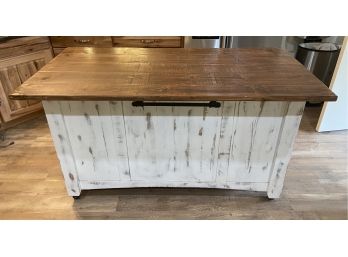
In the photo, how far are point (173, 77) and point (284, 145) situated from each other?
0.75 metres

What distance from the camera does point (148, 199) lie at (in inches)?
67.5

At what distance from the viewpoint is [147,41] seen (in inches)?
105

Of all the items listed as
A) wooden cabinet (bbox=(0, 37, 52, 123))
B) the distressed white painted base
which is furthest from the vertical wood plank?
wooden cabinet (bbox=(0, 37, 52, 123))

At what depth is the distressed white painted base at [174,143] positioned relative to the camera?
4.41 feet

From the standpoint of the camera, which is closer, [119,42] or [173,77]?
[173,77]

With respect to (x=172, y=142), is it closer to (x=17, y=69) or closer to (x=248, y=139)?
(x=248, y=139)

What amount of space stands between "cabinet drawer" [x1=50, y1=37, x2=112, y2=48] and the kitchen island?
1.05 metres

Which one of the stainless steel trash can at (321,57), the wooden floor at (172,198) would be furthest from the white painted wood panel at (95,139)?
the stainless steel trash can at (321,57)

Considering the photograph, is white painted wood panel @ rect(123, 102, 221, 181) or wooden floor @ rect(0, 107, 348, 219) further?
wooden floor @ rect(0, 107, 348, 219)

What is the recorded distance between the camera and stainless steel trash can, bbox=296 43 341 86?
2.74 metres

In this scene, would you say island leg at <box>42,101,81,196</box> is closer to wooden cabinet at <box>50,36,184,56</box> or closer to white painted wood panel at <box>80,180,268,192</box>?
white painted wood panel at <box>80,180,268,192</box>

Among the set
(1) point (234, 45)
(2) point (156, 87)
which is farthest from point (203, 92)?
(1) point (234, 45)

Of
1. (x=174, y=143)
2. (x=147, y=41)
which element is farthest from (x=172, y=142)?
(x=147, y=41)

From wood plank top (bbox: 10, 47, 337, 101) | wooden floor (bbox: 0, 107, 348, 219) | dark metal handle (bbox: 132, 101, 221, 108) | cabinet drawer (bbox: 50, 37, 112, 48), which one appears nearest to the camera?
wood plank top (bbox: 10, 47, 337, 101)
